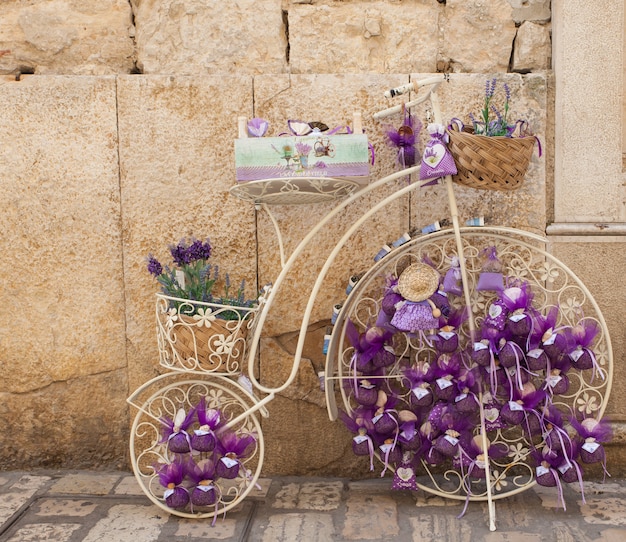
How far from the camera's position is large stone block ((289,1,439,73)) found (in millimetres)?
3305

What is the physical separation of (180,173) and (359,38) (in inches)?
40.8

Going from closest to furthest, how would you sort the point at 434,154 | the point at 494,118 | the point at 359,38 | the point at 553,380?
the point at 434,154
the point at 553,380
the point at 494,118
the point at 359,38

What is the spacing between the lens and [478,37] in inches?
131

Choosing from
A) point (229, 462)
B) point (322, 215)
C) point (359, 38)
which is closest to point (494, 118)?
point (359, 38)

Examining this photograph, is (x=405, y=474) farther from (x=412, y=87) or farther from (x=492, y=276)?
(x=412, y=87)

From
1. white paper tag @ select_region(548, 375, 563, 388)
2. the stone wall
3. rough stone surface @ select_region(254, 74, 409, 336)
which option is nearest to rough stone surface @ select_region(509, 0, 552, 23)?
the stone wall

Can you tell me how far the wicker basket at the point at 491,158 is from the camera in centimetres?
268

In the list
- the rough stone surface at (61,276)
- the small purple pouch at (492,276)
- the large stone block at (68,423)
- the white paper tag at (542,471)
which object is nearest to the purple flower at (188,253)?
the rough stone surface at (61,276)

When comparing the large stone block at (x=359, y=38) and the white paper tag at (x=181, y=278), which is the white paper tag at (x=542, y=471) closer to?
the white paper tag at (x=181, y=278)

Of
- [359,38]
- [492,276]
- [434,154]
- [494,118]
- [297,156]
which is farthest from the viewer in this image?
[359,38]

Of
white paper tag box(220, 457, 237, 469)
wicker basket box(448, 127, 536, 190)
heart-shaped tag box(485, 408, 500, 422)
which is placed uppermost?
wicker basket box(448, 127, 536, 190)

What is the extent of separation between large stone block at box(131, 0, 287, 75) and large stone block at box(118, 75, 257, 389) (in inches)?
5.1

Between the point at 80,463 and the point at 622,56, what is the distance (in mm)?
3144

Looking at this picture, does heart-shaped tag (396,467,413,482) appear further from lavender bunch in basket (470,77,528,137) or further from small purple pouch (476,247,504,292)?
lavender bunch in basket (470,77,528,137)
